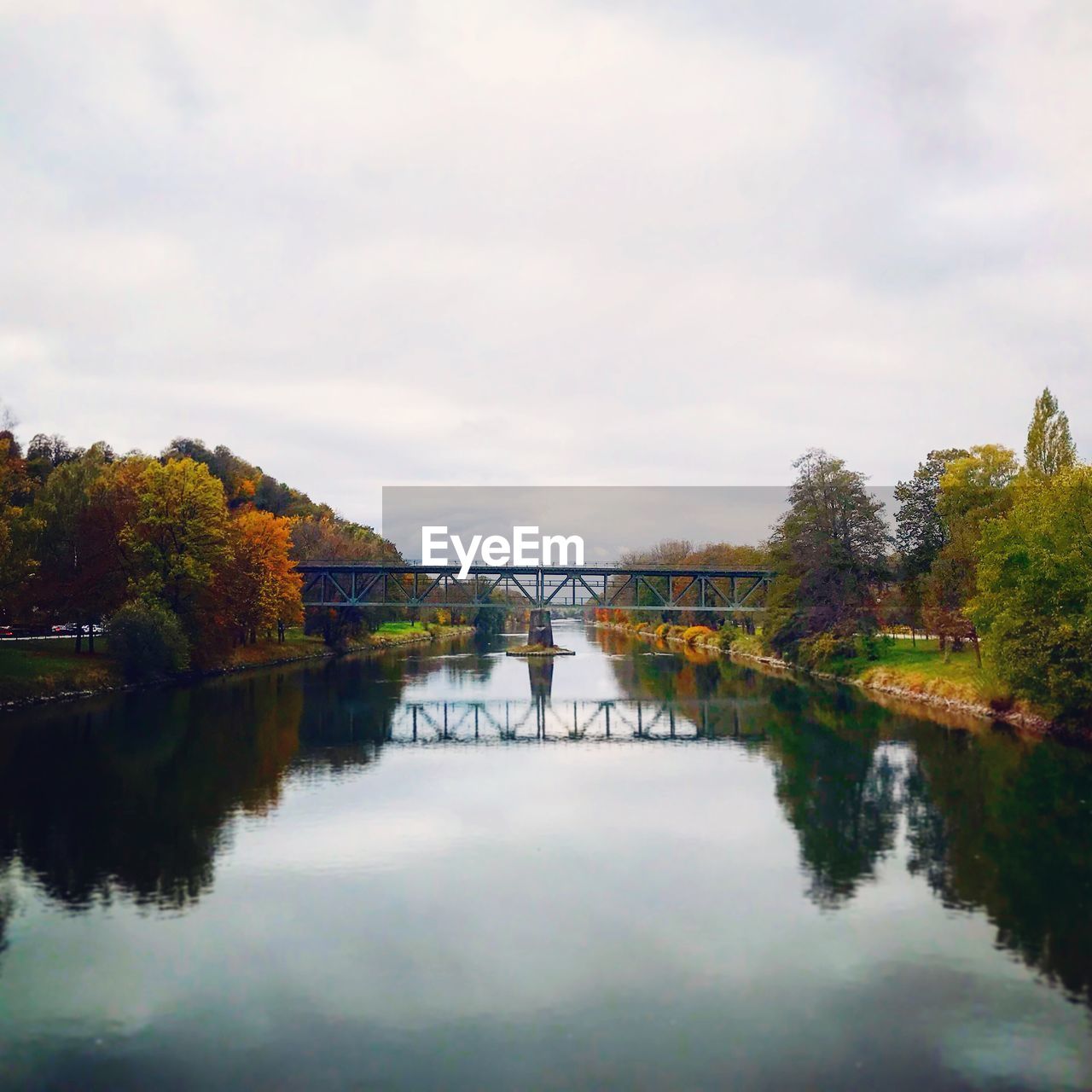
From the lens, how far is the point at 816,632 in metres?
91.3

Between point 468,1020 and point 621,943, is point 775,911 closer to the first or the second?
point 621,943

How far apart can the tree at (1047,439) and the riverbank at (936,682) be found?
17622 millimetres

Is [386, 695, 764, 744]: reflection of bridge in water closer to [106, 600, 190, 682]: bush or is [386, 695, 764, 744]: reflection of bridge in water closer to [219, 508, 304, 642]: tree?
[106, 600, 190, 682]: bush

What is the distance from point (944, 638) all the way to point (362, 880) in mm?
59125

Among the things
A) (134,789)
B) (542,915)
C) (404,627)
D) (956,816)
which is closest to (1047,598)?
(956,816)

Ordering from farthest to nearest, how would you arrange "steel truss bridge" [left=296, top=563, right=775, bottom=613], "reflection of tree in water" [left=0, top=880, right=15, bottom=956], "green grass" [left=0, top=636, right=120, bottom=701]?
1. "steel truss bridge" [left=296, top=563, right=775, bottom=613]
2. "green grass" [left=0, top=636, right=120, bottom=701]
3. "reflection of tree in water" [left=0, top=880, right=15, bottom=956]

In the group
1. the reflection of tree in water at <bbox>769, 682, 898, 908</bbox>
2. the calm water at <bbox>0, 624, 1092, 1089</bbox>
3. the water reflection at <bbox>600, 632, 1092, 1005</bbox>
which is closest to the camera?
the calm water at <bbox>0, 624, 1092, 1089</bbox>

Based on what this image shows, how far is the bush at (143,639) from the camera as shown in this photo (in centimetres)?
7388

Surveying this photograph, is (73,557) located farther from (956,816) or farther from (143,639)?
(956,816)

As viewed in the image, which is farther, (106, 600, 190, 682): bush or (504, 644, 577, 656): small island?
(504, 644, 577, 656): small island

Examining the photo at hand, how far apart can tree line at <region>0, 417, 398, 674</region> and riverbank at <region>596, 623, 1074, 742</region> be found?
52.6 m

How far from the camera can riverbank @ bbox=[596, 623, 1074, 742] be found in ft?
184

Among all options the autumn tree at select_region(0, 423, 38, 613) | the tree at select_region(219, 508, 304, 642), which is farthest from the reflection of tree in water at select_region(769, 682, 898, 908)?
the tree at select_region(219, 508, 304, 642)

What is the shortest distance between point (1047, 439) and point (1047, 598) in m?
39.5
